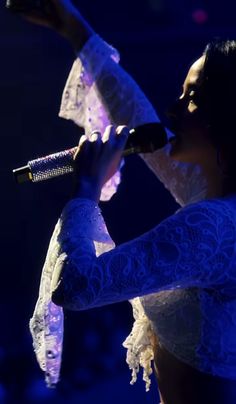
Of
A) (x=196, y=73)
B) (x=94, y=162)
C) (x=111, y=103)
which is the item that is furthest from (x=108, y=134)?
(x=111, y=103)

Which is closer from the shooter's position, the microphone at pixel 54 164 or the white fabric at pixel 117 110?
the microphone at pixel 54 164

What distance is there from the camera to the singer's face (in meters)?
0.93

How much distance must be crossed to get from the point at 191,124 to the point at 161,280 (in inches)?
10.5

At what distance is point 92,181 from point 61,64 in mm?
2219

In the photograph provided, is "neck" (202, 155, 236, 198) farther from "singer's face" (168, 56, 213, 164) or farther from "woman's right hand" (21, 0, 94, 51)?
"woman's right hand" (21, 0, 94, 51)

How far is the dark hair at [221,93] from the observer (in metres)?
0.91

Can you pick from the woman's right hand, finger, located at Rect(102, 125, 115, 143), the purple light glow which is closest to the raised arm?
the woman's right hand

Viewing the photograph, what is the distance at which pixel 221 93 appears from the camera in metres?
0.91

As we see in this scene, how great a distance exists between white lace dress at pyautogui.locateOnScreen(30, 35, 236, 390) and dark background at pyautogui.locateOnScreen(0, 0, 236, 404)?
1622 millimetres

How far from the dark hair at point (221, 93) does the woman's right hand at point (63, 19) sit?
1.03 feet

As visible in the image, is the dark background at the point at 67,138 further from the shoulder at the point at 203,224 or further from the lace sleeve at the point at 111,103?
the shoulder at the point at 203,224

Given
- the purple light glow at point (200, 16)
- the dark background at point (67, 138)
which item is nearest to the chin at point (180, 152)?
the dark background at point (67, 138)

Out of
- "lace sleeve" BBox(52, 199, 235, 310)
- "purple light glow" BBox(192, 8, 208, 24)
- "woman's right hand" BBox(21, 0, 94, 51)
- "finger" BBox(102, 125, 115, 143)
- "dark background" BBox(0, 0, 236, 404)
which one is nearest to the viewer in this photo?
"lace sleeve" BBox(52, 199, 235, 310)

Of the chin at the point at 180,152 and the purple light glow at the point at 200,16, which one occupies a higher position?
the chin at the point at 180,152
